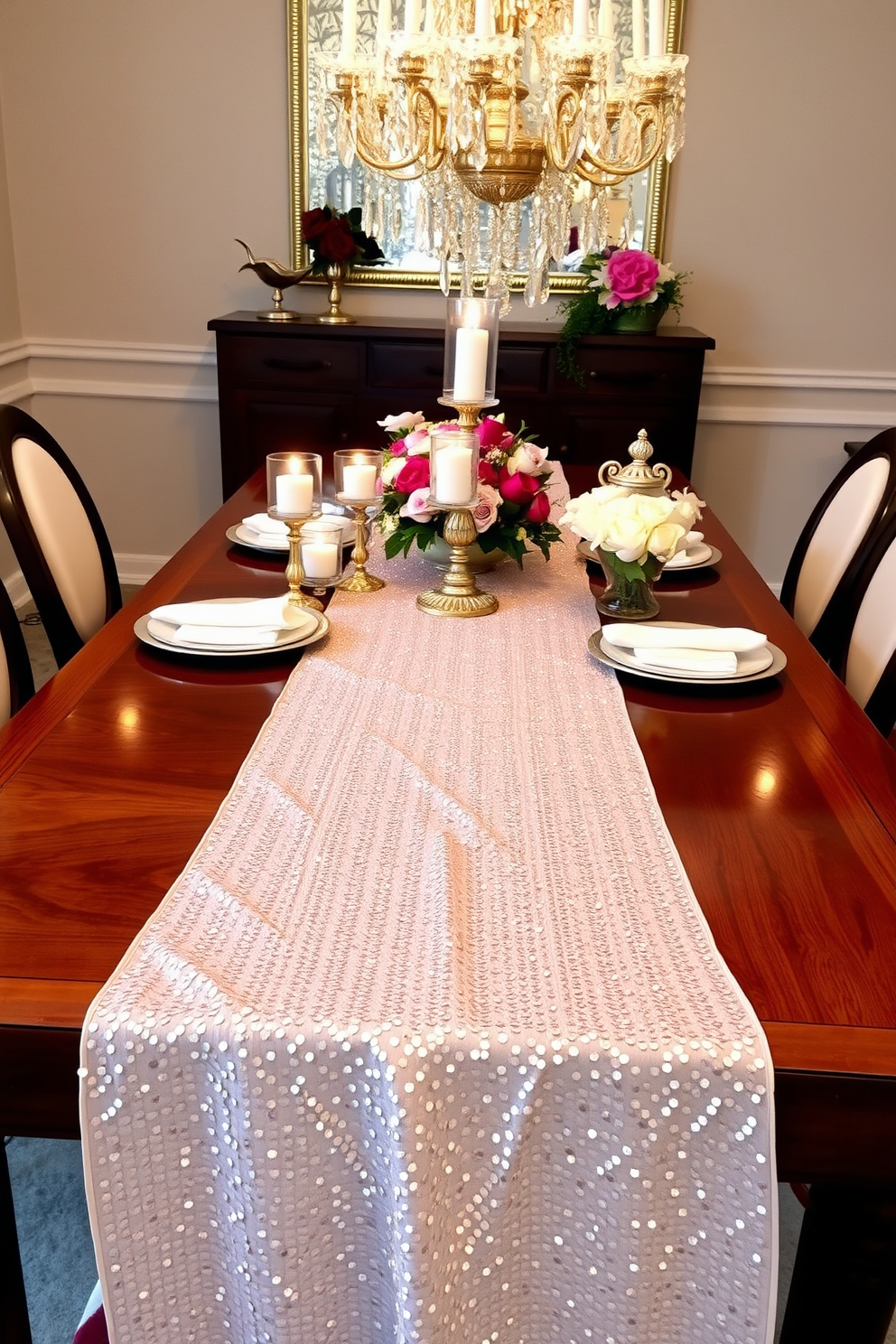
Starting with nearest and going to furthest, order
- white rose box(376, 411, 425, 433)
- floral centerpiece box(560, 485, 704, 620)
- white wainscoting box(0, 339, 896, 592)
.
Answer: floral centerpiece box(560, 485, 704, 620)
white rose box(376, 411, 425, 433)
white wainscoting box(0, 339, 896, 592)

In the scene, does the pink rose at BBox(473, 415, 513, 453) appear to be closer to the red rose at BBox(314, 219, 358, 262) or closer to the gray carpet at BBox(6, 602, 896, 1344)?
the gray carpet at BBox(6, 602, 896, 1344)

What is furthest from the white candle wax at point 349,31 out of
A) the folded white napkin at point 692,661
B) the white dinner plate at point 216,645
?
the folded white napkin at point 692,661

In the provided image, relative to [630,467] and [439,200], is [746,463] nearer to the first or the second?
[439,200]

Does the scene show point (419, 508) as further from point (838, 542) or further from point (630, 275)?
point (630, 275)

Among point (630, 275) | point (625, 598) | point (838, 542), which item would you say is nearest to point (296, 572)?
point (625, 598)

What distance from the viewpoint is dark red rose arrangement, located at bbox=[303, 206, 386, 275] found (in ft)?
11.1

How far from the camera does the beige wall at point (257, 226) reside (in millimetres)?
3465

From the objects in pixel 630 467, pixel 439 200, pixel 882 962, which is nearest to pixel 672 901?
pixel 882 962

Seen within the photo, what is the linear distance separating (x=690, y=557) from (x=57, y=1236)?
1407mm

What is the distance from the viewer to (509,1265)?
31.8 inches

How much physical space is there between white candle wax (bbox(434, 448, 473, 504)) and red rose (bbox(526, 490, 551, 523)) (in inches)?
8.0

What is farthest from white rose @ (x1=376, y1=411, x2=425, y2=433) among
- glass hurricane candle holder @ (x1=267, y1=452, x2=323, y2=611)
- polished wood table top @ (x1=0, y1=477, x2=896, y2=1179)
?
polished wood table top @ (x1=0, y1=477, x2=896, y2=1179)

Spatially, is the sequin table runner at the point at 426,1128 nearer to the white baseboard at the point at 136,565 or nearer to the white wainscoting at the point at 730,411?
the white wainscoting at the point at 730,411

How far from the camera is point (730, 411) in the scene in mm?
3807
